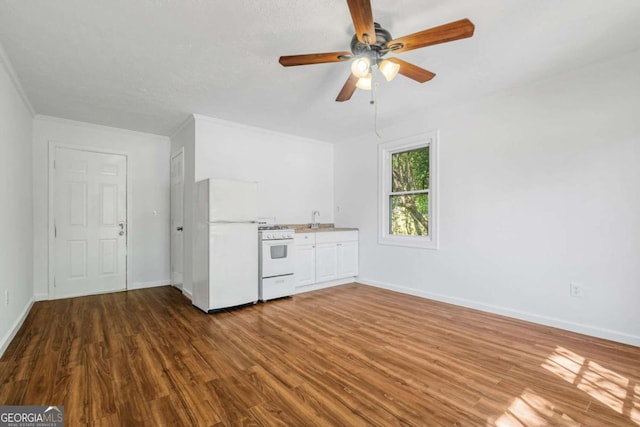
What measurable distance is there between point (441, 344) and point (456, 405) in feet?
2.95

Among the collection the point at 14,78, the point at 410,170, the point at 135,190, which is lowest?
the point at 135,190

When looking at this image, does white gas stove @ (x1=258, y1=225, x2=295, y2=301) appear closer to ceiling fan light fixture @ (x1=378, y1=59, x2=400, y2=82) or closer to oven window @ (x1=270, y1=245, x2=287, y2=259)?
oven window @ (x1=270, y1=245, x2=287, y2=259)

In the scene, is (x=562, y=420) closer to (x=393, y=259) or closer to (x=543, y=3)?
(x=543, y=3)

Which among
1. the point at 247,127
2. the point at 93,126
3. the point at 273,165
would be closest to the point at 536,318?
the point at 273,165

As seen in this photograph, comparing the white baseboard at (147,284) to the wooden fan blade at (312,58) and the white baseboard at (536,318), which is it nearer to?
the white baseboard at (536,318)

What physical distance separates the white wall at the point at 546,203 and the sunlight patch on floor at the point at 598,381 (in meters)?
0.74

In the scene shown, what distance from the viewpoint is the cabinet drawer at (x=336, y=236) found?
190 inches

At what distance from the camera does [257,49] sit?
99.7 inches

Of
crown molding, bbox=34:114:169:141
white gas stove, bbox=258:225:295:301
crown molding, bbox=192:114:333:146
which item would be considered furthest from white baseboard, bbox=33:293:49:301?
crown molding, bbox=192:114:333:146

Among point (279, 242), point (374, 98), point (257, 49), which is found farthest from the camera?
point (279, 242)

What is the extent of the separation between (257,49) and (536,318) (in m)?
3.81

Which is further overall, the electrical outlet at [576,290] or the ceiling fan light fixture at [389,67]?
the electrical outlet at [576,290]

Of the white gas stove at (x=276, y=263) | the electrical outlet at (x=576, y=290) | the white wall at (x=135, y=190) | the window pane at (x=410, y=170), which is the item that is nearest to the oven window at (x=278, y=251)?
the white gas stove at (x=276, y=263)

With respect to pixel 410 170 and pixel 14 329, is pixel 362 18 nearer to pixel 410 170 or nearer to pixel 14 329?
pixel 410 170
